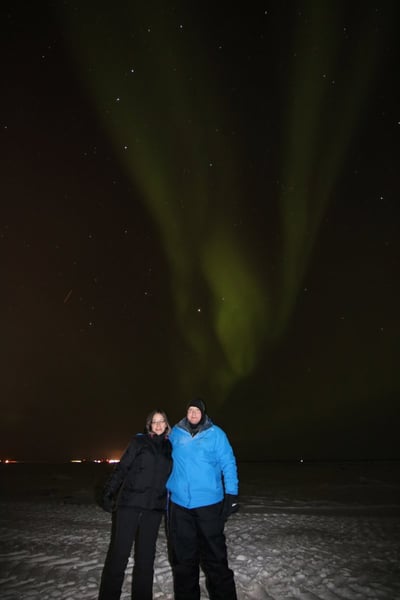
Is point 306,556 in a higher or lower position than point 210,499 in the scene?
lower

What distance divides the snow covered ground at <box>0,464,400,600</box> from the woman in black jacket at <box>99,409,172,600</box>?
741 mm

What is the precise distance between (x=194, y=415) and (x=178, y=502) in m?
0.82

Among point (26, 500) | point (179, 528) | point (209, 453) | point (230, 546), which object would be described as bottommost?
point (26, 500)

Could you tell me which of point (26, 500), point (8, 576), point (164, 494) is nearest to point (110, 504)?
point (164, 494)

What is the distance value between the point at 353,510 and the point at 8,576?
27.2 feet

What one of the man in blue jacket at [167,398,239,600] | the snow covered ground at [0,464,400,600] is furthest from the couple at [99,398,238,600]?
the snow covered ground at [0,464,400,600]

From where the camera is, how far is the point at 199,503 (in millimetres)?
3854

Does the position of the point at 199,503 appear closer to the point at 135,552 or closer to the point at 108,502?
the point at 135,552

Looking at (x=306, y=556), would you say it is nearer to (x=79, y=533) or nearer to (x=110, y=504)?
(x=110, y=504)

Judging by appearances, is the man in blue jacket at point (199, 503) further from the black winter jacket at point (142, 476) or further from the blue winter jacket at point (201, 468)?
the black winter jacket at point (142, 476)

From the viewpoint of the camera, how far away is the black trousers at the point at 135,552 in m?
3.68

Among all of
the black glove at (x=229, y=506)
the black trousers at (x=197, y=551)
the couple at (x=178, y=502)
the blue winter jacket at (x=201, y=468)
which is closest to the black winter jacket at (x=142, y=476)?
the couple at (x=178, y=502)

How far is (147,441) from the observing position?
3992 millimetres

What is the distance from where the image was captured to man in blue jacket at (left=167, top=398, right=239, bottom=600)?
379 centimetres
